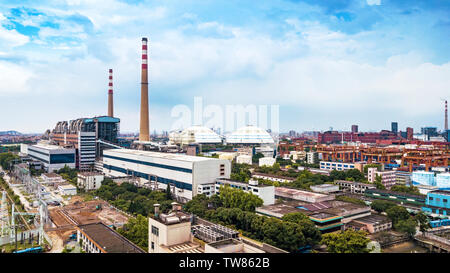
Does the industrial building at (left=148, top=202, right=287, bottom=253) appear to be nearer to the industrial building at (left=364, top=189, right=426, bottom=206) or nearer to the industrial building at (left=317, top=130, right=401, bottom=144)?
the industrial building at (left=364, top=189, right=426, bottom=206)

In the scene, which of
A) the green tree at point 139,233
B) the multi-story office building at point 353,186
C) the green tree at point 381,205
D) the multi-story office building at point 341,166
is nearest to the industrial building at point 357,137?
the multi-story office building at point 341,166

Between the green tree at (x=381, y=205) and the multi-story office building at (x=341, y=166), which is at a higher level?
the multi-story office building at (x=341, y=166)

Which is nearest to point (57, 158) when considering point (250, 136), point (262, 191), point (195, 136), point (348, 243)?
point (262, 191)

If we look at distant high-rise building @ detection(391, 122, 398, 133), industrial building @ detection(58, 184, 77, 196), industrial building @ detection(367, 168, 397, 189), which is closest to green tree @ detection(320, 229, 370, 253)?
industrial building @ detection(367, 168, 397, 189)

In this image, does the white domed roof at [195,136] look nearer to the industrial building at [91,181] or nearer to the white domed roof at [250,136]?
the white domed roof at [250,136]

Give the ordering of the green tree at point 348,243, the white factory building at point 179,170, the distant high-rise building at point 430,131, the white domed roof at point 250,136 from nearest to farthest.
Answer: the green tree at point 348,243, the white factory building at point 179,170, the white domed roof at point 250,136, the distant high-rise building at point 430,131

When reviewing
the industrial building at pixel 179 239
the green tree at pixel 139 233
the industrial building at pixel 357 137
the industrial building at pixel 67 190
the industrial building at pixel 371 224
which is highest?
the industrial building at pixel 357 137

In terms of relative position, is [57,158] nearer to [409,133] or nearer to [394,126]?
[409,133]
